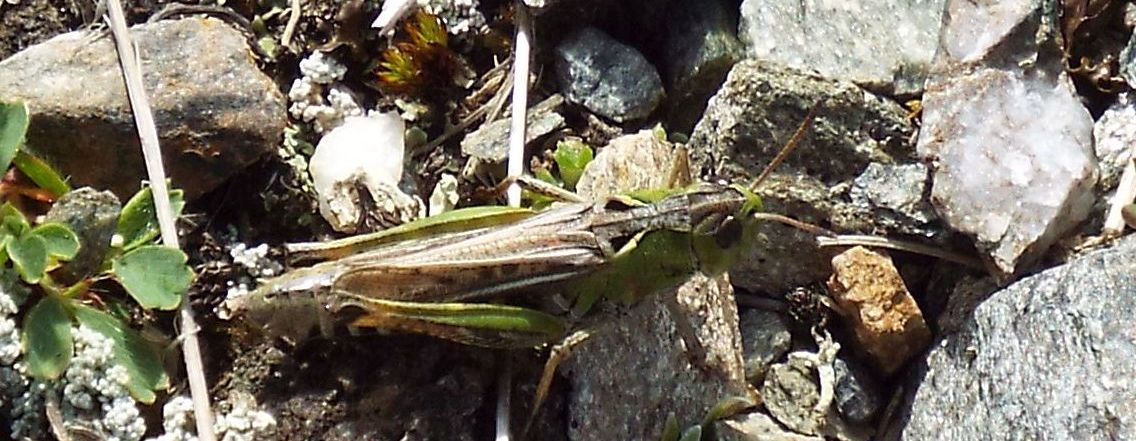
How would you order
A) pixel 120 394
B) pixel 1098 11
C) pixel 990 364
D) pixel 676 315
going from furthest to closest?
1. pixel 1098 11
2. pixel 676 315
3. pixel 990 364
4. pixel 120 394

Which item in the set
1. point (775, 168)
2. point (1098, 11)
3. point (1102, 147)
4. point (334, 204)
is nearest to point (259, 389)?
point (334, 204)

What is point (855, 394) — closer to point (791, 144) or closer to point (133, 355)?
point (791, 144)

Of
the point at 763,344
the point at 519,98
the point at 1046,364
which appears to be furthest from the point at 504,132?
the point at 1046,364

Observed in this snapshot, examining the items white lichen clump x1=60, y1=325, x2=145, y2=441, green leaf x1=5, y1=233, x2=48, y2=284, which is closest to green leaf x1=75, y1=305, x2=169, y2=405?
white lichen clump x1=60, y1=325, x2=145, y2=441

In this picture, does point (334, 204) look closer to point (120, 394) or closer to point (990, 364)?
point (120, 394)

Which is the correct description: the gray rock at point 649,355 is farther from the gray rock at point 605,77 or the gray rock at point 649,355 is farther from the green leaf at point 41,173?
the green leaf at point 41,173

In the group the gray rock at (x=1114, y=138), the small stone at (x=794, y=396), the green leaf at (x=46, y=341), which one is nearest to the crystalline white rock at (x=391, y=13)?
the green leaf at (x=46, y=341)
